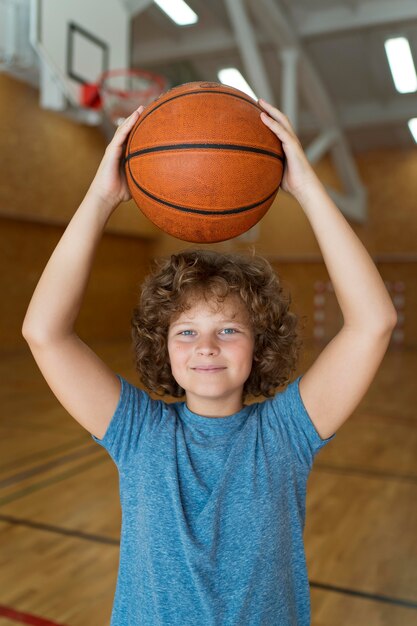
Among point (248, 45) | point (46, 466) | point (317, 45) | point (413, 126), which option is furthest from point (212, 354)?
point (413, 126)

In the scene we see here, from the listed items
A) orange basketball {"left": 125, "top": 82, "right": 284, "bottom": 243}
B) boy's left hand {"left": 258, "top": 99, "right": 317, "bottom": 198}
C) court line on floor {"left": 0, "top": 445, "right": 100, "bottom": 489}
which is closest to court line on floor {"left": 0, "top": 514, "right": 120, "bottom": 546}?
court line on floor {"left": 0, "top": 445, "right": 100, "bottom": 489}

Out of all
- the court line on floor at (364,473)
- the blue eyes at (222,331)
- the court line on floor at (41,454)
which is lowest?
the blue eyes at (222,331)

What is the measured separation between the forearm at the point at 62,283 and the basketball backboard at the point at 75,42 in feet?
15.4

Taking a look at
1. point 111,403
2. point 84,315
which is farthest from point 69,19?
point 84,315

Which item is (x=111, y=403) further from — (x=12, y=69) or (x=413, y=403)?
(x=12, y=69)

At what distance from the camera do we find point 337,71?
9.94 metres

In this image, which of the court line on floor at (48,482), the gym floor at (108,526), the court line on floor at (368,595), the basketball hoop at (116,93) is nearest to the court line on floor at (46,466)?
the gym floor at (108,526)

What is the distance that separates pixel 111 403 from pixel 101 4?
559cm

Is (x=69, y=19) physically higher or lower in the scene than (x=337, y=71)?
lower

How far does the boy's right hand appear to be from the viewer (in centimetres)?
122

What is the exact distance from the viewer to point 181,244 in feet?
43.0

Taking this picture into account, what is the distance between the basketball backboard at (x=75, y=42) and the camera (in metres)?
5.24

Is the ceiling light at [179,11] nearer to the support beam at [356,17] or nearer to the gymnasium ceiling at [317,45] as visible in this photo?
the gymnasium ceiling at [317,45]

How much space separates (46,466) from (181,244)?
9733mm
